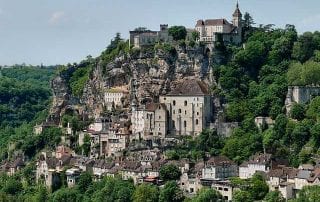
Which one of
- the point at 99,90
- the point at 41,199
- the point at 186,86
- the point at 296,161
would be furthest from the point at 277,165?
the point at 99,90

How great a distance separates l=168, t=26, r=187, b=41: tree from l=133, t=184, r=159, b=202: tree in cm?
2199

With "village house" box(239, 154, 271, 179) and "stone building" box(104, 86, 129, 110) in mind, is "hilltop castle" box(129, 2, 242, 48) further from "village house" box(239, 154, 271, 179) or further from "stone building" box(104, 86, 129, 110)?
"village house" box(239, 154, 271, 179)

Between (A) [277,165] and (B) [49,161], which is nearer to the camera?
(A) [277,165]

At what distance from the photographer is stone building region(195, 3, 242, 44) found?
81562mm

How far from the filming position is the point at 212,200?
194 feet

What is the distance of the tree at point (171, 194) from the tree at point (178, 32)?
22.8m

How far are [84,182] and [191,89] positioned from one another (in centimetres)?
1210

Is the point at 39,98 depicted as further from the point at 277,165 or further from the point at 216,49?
the point at 277,165

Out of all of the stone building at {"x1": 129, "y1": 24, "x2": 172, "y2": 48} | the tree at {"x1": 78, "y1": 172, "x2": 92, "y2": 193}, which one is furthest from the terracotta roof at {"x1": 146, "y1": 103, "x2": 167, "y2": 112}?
the stone building at {"x1": 129, "y1": 24, "x2": 172, "y2": 48}

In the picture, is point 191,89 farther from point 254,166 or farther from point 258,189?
Result: point 258,189

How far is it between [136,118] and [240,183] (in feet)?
57.5

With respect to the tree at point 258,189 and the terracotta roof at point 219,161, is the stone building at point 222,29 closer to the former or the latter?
the terracotta roof at point 219,161

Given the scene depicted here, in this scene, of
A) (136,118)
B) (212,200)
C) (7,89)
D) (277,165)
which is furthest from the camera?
(7,89)

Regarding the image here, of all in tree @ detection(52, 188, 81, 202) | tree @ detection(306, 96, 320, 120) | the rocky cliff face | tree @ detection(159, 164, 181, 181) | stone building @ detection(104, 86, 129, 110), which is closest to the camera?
tree @ detection(159, 164, 181, 181)
